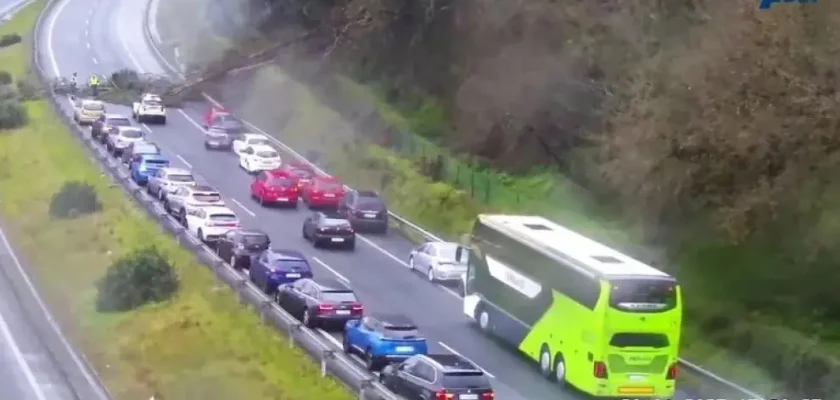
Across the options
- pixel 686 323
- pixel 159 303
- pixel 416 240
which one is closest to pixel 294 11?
pixel 416 240

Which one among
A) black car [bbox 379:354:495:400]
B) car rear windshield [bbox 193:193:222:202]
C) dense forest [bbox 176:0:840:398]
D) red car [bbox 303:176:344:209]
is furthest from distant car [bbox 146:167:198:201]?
black car [bbox 379:354:495:400]

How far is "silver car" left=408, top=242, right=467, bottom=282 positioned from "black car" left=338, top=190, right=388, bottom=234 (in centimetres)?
570

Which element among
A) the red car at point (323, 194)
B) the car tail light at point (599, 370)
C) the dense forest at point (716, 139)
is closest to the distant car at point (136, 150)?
the red car at point (323, 194)

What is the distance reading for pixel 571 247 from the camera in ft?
95.1

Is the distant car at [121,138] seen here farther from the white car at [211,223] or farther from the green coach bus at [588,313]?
the green coach bus at [588,313]

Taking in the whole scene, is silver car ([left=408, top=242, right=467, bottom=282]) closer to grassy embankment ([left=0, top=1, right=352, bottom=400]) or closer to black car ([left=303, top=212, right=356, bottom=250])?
black car ([left=303, top=212, right=356, bottom=250])

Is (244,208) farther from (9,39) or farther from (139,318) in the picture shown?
(9,39)

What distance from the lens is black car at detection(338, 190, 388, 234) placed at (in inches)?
1774

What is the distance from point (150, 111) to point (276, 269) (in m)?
30.7

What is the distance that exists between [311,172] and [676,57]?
1955 cm

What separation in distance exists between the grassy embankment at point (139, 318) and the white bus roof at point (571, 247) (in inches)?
234

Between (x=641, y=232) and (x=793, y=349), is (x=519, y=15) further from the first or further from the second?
(x=793, y=349)

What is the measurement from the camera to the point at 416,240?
44844 mm

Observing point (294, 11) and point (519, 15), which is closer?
point (519, 15)
